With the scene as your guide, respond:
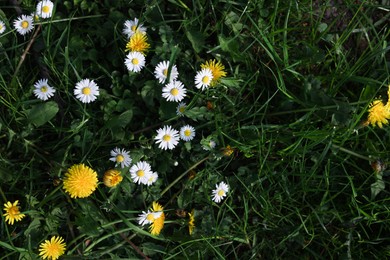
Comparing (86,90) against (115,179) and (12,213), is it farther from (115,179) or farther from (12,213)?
(12,213)

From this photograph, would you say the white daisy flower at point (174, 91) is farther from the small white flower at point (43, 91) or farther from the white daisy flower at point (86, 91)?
the small white flower at point (43, 91)

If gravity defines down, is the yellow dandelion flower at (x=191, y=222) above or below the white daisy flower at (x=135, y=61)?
below

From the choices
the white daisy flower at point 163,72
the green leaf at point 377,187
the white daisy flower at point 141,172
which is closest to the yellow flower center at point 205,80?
the white daisy flower at point 163,72

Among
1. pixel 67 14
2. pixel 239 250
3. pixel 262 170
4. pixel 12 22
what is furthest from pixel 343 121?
pixel 12 22

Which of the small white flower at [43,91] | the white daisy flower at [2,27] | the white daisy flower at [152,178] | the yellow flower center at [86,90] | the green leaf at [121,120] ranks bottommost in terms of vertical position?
the white daisy flower at [152,178]

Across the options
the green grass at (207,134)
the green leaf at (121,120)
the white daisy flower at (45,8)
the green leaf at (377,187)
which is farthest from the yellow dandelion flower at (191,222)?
the white daisy flower at (45,8)

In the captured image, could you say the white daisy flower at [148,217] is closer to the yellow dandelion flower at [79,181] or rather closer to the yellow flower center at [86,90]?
the yellow dandelion flower at [79,181]

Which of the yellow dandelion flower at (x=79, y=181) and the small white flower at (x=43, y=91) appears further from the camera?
the small white flower at (x=43, y=91)
